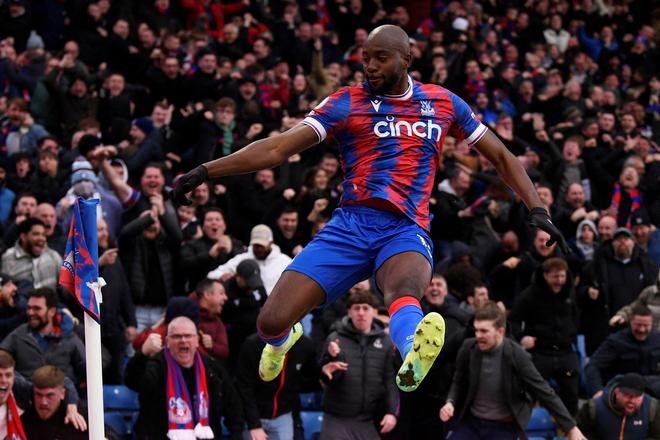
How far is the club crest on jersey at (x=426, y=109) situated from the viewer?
728 cm

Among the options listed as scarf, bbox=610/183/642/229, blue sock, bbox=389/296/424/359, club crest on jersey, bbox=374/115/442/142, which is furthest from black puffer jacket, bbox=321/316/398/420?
scarf, bbox=610/183/642/229

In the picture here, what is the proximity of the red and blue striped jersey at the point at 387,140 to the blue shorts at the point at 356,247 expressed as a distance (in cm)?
10

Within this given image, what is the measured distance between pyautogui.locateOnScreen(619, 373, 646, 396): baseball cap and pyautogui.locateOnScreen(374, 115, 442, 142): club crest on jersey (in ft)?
15.1

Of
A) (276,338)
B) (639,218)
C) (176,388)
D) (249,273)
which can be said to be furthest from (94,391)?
(639,218)

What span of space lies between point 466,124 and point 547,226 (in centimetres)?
93

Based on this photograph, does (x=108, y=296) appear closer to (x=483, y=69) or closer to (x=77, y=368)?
(x=77, y=368)

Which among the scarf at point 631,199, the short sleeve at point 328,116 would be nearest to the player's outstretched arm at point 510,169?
the short sleeve at point 328,116

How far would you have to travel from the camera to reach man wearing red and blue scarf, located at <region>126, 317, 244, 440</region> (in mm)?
10109

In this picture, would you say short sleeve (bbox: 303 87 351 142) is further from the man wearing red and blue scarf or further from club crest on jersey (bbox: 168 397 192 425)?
club crest on jersey (bbox: 168 397 192 425)

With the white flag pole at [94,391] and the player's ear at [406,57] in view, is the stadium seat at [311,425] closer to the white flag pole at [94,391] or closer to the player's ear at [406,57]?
the player's ear at [406,57]

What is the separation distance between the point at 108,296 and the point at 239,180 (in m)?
3.25

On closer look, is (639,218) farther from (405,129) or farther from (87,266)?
(87,266)

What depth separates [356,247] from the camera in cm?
709

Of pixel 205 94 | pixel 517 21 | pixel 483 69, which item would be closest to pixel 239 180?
pixel 205 94
